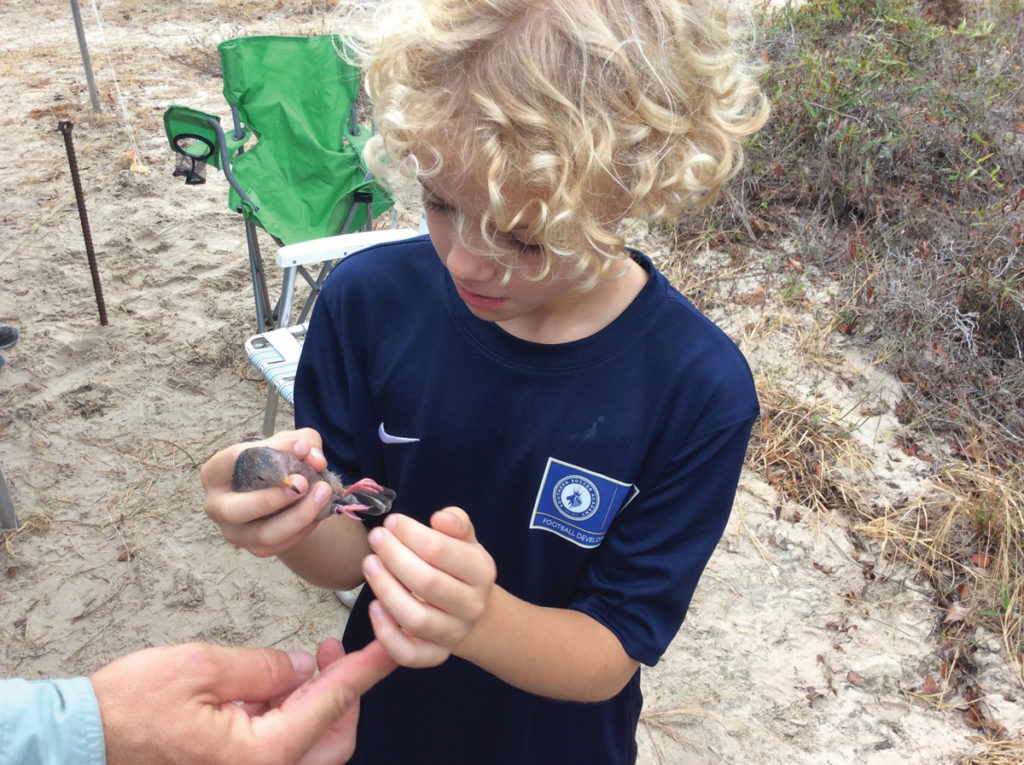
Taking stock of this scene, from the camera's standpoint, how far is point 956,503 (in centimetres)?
323

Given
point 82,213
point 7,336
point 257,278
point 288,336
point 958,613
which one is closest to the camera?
point 958,613

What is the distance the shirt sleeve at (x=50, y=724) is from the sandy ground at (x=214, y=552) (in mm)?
1937

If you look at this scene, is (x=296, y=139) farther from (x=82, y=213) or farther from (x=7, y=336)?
(x=7, y=336)

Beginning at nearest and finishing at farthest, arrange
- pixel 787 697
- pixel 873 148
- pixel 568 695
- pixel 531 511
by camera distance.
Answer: pixel 568 695 → pixel 531 511 → pixel 787 697 → pixel 873 148

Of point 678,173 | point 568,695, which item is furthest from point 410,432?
point 678,173

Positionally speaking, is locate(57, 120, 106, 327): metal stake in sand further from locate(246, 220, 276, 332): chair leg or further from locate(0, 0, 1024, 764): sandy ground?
locate(246, 220, 276, 332): chair leg

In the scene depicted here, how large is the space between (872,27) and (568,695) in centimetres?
653

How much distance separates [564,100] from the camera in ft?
3.13

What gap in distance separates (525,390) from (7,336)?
399 cm

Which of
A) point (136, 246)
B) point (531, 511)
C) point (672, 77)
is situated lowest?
point (136, 246)

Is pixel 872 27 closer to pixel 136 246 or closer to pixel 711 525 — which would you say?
pixel 136 246

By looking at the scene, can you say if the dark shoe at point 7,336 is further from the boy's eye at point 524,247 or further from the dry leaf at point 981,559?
the dry leaf at point 981,559

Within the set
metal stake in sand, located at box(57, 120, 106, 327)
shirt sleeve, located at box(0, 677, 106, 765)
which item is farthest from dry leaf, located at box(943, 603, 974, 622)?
metal stake in sand, located at box(57, 120, 106, 327)

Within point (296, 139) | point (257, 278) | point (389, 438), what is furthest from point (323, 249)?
point (389, 438)
